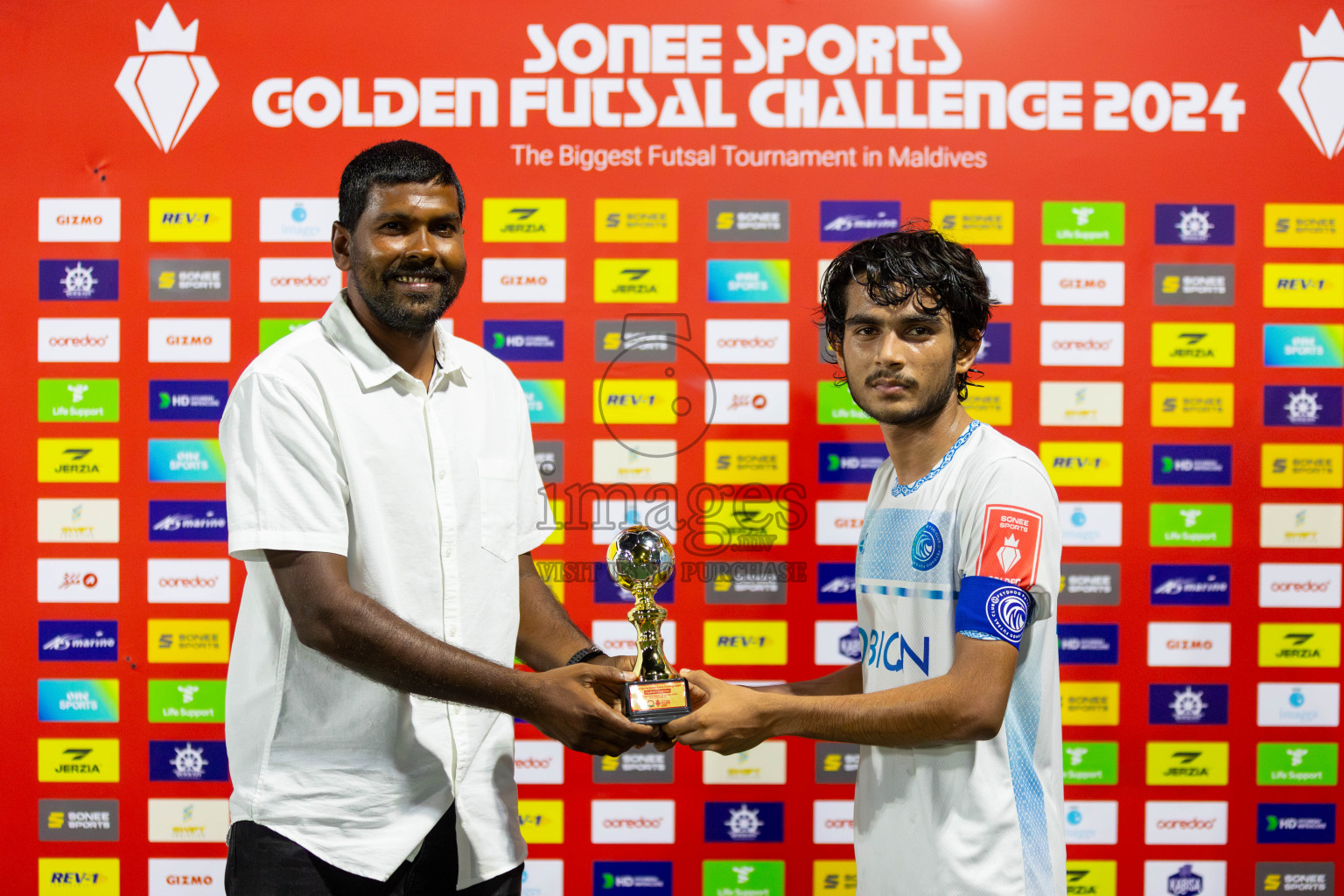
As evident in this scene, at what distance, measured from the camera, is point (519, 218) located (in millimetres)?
2514

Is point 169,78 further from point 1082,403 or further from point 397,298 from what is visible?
point 1082,403

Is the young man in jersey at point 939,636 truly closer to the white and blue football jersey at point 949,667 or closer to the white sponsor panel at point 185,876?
the white and blue football jersey at point 949,667

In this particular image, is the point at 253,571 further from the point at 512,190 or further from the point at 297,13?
the point at 297,13

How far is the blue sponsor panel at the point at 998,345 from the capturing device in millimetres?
2535

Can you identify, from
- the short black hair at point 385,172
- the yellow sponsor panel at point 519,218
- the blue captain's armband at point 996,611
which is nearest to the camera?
the blue captain's armband at point 996,611

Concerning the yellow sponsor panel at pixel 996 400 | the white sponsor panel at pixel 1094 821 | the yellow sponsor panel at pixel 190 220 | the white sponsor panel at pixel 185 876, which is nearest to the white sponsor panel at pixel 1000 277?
the yellow sponsor panel at pixel 996 400

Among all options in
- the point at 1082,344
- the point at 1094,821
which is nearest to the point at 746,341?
the point at 1082,344

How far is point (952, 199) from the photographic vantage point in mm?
2514

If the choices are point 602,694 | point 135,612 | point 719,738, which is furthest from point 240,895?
point 135,612

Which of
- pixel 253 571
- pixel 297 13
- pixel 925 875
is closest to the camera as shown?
pixel 925 875

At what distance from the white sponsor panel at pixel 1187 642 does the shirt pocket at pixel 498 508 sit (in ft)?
6.37

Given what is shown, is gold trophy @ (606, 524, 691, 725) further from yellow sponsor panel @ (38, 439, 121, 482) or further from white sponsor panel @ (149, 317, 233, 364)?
yellow sponsor panel @ (38, 439, 121, 482)

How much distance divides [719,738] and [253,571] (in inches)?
35.2

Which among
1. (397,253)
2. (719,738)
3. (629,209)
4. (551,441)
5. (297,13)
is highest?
(297,13)
